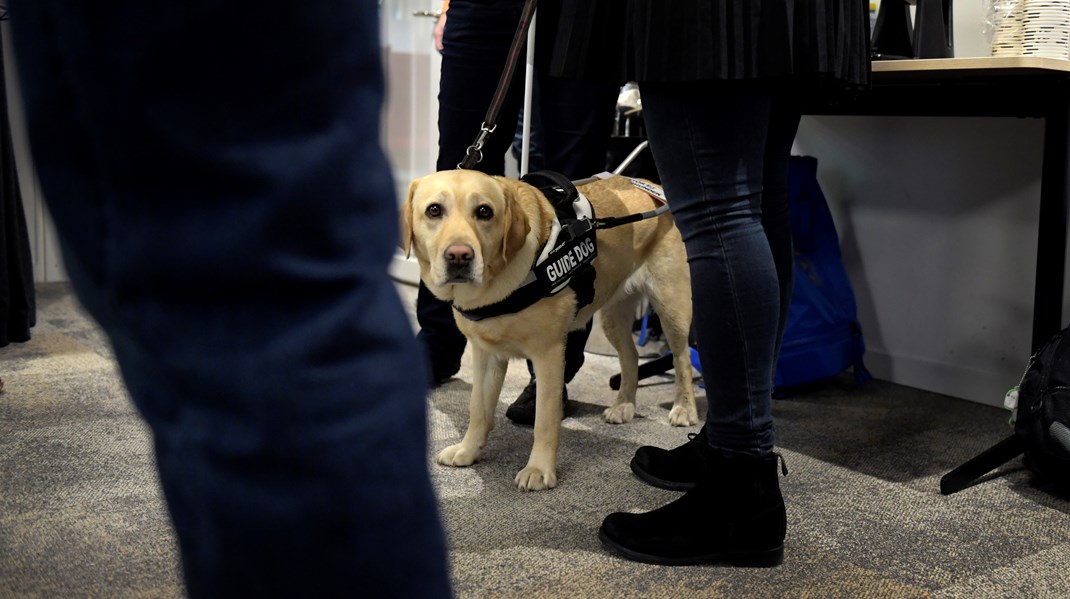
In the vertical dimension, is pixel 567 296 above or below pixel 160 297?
below

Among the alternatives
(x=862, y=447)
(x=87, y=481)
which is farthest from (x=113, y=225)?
(x=862, y=447)

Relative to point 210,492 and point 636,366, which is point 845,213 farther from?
point 210,492

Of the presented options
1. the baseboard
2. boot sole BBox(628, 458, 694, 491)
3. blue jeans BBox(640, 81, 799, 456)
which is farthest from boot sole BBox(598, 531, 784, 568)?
the baseboard

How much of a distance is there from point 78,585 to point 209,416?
106 cm

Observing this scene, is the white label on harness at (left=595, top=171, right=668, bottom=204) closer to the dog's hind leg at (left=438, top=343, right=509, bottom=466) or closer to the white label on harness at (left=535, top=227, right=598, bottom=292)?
the white label on harness at (left=535, top=227, right=598, bottom=292)

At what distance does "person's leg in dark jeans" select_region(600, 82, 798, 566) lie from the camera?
122cm

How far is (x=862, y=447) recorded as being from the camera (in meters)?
2.07

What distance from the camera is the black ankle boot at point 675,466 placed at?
175cm

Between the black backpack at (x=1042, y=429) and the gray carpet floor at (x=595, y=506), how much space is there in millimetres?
42

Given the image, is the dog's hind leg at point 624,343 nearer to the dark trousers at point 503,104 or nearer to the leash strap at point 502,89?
the dark trousers at point 503,104

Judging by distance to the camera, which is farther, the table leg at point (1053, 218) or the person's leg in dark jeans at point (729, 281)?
the table leg at point (1053, 218)

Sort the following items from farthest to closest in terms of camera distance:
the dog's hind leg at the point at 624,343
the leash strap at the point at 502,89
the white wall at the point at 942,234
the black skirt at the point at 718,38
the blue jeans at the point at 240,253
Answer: the white wall at the point at 942,234, the dog's hind leg at the point at 624,343, the leash strap at the point at 502,89, the black skirt at the point at 718,38, the blue jeans at the point at 240,253

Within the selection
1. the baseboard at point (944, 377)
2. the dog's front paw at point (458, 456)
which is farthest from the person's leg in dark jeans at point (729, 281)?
the baseboard at point (944, 377)

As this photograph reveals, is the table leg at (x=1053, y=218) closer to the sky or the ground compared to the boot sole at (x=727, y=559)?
closer to the sky
